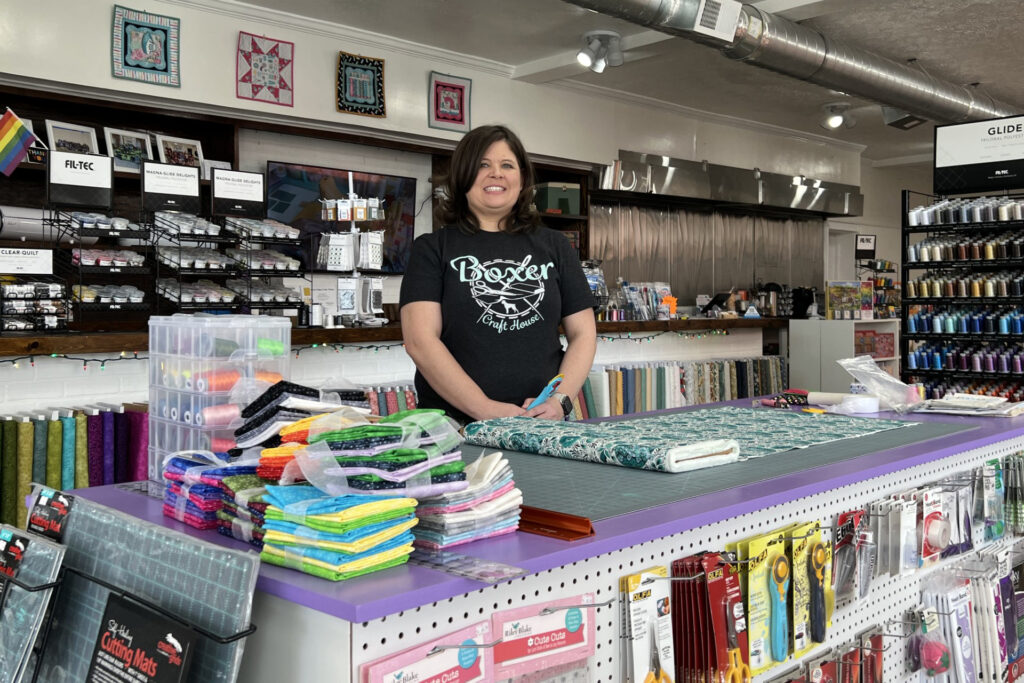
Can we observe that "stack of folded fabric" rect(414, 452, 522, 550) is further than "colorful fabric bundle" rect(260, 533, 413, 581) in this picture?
Yes

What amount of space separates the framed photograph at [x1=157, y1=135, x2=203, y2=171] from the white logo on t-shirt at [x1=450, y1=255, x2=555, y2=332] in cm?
353

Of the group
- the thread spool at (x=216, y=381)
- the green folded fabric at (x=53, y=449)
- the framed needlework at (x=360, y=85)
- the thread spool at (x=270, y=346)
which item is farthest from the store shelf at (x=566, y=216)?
the thread spool at (x=216, y=381)

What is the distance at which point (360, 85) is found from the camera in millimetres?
5992

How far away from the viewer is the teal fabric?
6.18 feet

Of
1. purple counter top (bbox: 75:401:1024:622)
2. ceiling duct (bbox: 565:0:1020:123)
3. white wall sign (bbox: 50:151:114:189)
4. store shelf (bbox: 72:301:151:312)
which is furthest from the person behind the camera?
ceiling duct (bbox: 565:0:1020:123)

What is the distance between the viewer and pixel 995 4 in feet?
18.6

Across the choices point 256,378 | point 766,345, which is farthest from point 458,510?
point 766,345

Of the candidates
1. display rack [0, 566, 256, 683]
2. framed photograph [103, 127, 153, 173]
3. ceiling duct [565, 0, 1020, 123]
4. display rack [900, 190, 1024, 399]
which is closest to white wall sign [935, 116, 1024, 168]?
display rack [900, 190, 1024, 399]

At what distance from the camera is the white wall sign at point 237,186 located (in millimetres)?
4477

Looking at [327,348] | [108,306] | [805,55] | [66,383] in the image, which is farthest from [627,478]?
[805,55]

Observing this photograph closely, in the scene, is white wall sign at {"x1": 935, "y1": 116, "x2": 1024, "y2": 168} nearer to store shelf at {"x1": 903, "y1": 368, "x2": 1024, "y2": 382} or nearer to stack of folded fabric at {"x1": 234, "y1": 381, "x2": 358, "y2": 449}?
store shelf at {"x1": 903, "y1": 368, "x2": 1024, "y2": 382}

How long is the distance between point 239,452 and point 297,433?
0.57 ft

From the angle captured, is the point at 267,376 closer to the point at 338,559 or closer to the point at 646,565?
the point at 338,559

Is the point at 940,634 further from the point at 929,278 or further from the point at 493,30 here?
the point at 493,30
